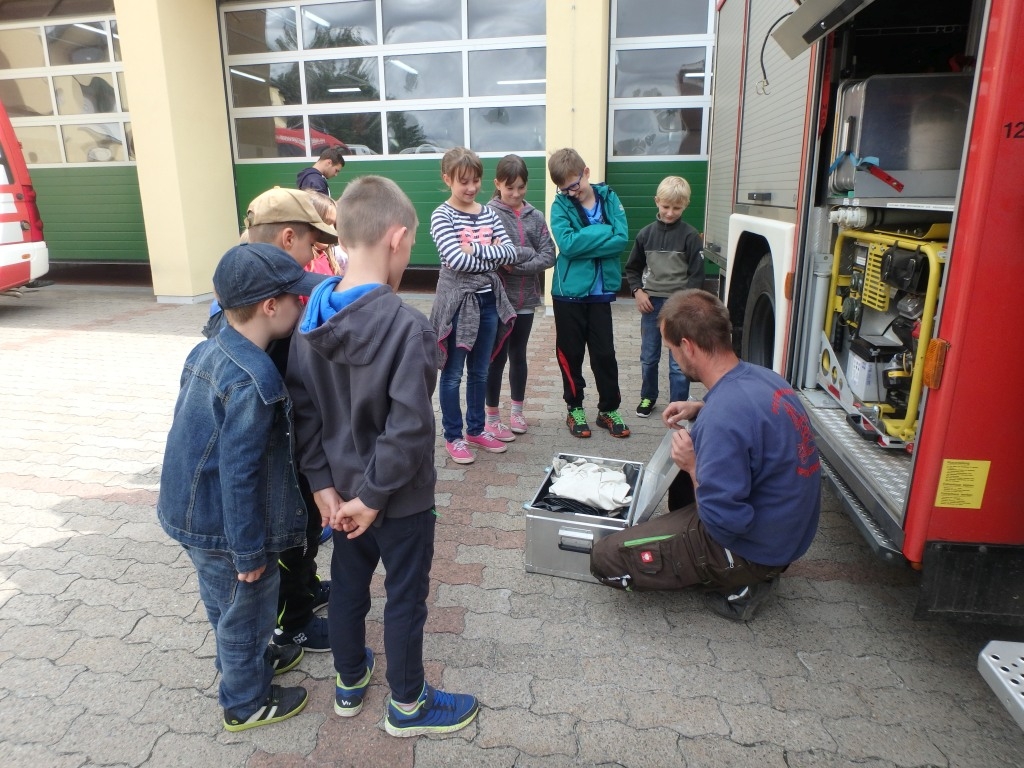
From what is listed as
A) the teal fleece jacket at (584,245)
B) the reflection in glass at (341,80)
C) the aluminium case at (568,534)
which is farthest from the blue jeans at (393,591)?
the reflection in glass at (341,80)

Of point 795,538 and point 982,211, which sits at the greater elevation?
point 982,211

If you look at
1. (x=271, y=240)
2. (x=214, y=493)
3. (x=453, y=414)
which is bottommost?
(x=453, y=414)

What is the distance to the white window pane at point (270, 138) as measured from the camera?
1010 centimetres

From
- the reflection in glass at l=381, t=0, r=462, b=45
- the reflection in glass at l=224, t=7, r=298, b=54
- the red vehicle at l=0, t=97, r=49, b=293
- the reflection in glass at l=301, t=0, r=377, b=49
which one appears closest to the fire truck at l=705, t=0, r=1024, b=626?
the reflection in glass at l=381, t=0, r=462, b=45

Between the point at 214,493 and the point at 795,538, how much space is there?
190cm

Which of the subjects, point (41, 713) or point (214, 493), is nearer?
point (214, 493)

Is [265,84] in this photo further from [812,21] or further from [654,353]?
[812,21]

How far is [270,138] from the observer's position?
10.2 metres

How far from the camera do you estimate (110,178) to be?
420 inches

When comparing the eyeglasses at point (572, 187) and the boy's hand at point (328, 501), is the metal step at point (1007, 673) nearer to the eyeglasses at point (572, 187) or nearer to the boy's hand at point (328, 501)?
the boy's hand at point (328, 501)

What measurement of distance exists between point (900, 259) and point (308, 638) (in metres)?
2.72

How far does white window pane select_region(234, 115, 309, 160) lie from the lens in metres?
10.1

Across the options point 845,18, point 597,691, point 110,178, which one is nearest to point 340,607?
point 597,691

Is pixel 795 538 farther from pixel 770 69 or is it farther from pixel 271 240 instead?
pixel 770 69
